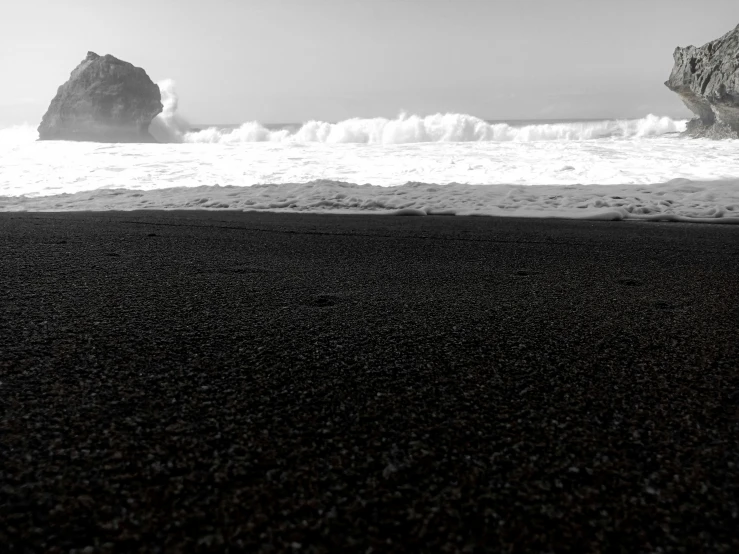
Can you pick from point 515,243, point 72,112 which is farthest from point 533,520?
point 72,112

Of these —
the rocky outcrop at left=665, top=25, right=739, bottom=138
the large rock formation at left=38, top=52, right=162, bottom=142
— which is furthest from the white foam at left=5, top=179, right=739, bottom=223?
the large rock formation at left=38, top=52, right=162, bottom=142

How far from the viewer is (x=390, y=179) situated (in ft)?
20.1

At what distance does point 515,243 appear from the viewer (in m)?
2.41

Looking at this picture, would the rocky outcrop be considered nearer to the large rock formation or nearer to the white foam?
the white foam

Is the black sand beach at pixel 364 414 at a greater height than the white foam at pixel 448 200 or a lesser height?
lesser

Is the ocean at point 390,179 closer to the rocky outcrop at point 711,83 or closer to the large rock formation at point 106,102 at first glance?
the rocky outcrop at point 711,83

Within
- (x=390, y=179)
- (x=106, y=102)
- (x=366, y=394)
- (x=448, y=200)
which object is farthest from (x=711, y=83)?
(x=106, y=102)

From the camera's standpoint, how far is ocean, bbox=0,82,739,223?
436cm

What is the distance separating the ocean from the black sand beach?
265cm

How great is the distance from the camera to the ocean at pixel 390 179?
4.36 metres

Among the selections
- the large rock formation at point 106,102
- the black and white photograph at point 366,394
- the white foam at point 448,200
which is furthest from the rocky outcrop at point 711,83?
the large rock formation at point 106,102

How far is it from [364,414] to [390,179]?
554 cm

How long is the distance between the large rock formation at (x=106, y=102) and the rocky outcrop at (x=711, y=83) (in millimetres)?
33402

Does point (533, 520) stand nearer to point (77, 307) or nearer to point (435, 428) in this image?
point (435, 428)
